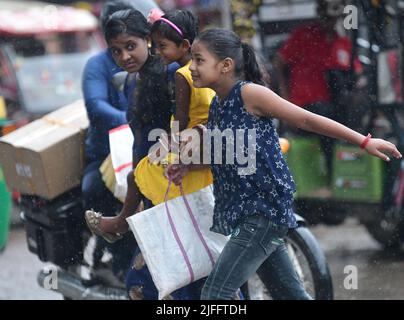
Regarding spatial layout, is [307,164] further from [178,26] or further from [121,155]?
[178,26]

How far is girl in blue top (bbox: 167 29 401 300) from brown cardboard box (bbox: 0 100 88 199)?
4.34ft

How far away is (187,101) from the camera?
383cm

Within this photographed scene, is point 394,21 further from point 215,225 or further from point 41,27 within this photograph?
point 41,27

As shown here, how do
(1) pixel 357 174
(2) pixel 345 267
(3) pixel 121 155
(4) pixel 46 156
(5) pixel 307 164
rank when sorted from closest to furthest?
1. (3) pixel 121 155
2. (4) pixel 46 156
3. (1) pixel 357 174
4. (2) pixel 345 267
5. (5) pixel 307 164

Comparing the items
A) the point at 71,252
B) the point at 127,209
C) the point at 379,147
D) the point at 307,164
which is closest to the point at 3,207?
the point at 71,252

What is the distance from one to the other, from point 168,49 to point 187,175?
519 mm

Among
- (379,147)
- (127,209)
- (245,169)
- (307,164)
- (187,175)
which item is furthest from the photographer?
(307,164)

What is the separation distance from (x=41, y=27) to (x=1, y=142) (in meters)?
8.61

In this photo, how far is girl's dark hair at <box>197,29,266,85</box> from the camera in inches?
144

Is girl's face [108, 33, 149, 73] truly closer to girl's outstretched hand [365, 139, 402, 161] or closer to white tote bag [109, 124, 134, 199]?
white tote bag [109, 124, 134, 199]

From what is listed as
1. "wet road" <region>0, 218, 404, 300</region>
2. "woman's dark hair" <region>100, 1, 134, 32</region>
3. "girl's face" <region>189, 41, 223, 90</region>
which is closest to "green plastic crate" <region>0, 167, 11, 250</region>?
"wet road" <region>0, 218, 404, 300</region>

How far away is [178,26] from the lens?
12.6 ft

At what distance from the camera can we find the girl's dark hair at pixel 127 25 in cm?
405

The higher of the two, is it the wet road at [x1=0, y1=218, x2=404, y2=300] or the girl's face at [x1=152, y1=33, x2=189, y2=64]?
the girl's face at [x1=152, y1=33, x2=189, y2=64]
